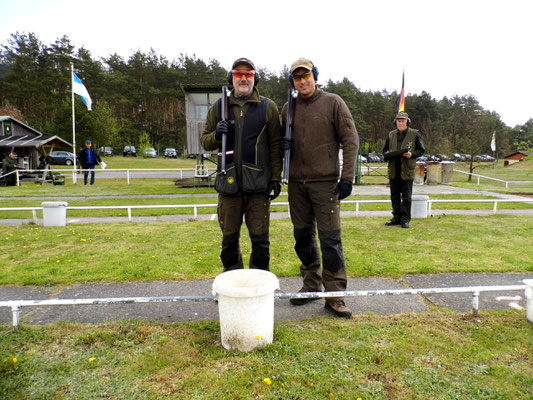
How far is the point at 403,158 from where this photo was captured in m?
6.81

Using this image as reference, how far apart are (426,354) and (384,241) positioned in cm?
343

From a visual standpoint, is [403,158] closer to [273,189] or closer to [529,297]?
[529,297]

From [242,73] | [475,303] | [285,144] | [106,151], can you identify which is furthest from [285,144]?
[106,151]

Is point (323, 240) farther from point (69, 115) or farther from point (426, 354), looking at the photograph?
point (69, 115)

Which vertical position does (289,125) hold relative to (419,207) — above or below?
above

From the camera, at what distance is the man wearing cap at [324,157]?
3311 mm

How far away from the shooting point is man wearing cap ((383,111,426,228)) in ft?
22.3

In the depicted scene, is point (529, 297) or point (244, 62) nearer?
point (529, 297)

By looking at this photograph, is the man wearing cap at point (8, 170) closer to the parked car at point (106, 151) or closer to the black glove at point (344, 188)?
the black glove at point (344, 188)

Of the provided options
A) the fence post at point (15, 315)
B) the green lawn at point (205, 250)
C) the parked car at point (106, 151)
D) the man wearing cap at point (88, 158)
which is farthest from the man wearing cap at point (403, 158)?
the parked car at point (106, 151)

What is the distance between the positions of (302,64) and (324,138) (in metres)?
0.70

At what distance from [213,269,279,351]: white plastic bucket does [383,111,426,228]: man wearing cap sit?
497 cm

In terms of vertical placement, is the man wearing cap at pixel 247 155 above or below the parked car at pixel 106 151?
below

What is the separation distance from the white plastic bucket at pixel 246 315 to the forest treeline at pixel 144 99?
37.3m
